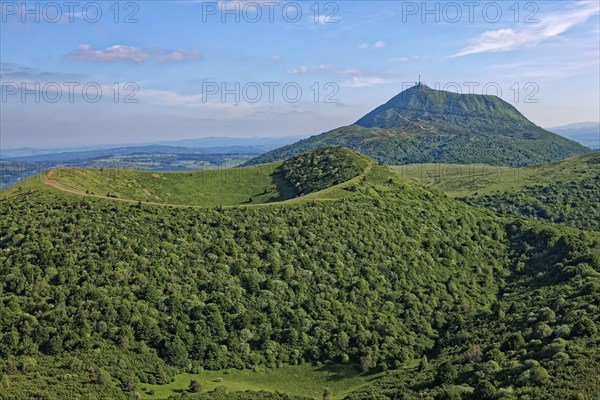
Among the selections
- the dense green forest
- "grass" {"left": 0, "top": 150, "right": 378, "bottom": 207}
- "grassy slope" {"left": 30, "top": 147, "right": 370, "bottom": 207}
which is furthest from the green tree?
"grassy slope" {"left": 30, "top": 147, "right": 370, "bottom": 207}

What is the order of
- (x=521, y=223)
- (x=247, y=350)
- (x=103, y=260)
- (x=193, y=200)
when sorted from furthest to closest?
(x=193, y=200) < (x=521, y=223) < (x=103, y=260) < (x=247, y=350)

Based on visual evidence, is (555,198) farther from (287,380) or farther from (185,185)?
(287,380)

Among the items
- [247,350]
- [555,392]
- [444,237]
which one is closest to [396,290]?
[444,237]

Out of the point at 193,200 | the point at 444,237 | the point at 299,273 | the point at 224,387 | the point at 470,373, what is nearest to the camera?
the point at 470,373

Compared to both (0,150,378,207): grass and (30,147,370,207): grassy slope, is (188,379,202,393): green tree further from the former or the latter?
(30,147,370,207): grassy slope

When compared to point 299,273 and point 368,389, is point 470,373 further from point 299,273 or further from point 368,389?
point 299,273
